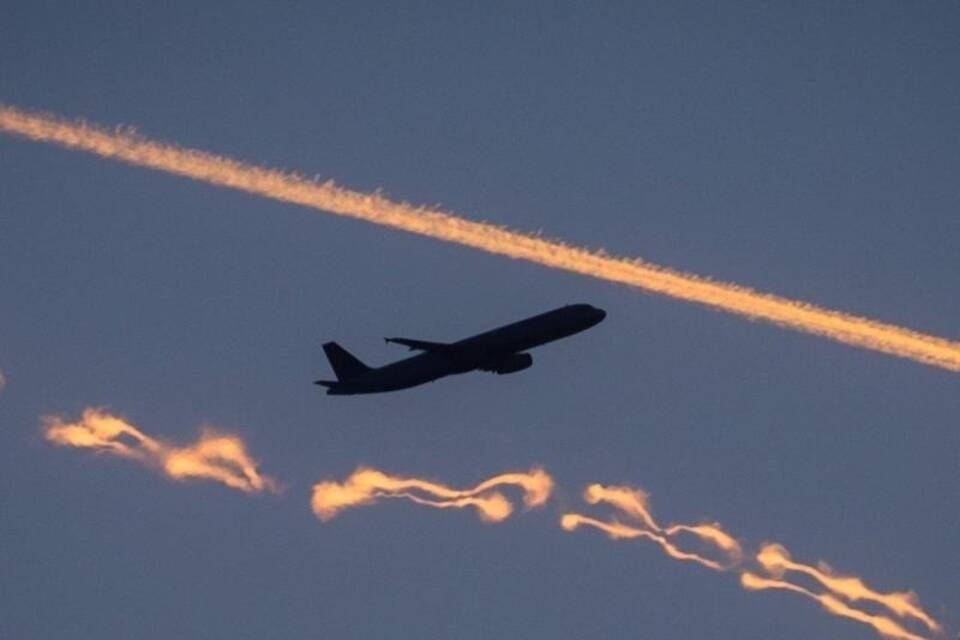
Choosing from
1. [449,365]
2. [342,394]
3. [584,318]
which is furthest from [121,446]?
[584,318]

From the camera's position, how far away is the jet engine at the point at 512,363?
598 ft

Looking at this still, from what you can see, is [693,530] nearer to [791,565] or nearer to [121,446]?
[791,565]

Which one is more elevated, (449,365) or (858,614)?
(449,365)

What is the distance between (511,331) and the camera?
180 m

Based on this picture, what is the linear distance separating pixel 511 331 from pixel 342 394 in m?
21.4

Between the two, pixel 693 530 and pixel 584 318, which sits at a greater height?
pixel 584 318

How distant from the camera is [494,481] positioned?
192m

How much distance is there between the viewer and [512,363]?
599 ft

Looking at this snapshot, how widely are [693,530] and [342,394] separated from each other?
35612mm

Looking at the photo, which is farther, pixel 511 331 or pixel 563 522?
pixel 563 522

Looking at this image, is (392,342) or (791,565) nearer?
(392,342)

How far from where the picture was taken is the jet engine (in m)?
182

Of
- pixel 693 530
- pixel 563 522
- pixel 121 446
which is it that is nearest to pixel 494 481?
pixel 563 522

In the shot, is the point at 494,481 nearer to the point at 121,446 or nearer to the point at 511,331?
the point at 511,331
